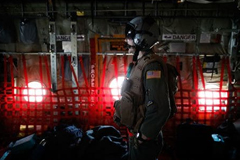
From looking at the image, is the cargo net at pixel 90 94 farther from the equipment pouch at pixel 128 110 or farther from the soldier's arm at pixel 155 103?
the soldier's arm at pixel 155 103

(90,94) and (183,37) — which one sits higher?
(183,37)

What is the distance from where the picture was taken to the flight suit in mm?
1774

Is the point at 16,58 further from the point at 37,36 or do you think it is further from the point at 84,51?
the point at 84,51

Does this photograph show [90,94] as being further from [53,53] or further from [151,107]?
[151,107]

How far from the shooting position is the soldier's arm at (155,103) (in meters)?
1.77

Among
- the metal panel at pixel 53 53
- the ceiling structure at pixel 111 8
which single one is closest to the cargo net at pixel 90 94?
the metal panel at pixel 53 53

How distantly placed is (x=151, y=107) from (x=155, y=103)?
7cm

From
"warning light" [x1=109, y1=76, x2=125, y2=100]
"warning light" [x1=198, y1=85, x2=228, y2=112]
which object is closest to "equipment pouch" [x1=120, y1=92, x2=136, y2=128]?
"warning light" [x1=109, y1=76, x2=125, y2=100]

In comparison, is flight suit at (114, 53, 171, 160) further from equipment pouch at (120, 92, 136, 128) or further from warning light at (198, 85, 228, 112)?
warning light at (198, 85, 228, 112)

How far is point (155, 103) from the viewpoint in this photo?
179 centimetres

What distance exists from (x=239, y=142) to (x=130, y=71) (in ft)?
10.9

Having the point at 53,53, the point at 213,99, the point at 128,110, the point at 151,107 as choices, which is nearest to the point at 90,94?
the point at 53,53

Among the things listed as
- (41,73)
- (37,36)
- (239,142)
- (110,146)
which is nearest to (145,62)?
(110,146)

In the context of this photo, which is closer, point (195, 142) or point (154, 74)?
point (154, 74)
